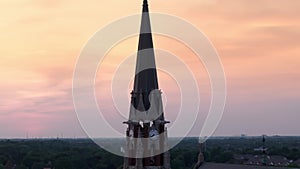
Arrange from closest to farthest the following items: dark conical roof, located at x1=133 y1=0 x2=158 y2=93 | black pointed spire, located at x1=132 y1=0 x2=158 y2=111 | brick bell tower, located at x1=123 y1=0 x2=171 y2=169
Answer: brick bell tower, located at x1=123 y1=0 x2=171 y2=169 < black pointed spire, located at x1=132 y1=0 x2=158 y2=111 < dark conical roof, located at x1=133 y1=0 x2=158 y2=93

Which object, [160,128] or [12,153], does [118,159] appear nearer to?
[12,153]

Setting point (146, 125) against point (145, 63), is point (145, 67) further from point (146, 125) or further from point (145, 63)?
point (146, 125)

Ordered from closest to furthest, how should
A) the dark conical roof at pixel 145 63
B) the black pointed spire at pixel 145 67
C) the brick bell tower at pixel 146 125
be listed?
the brick bell tower at pixel 146 125, the black pointed spire at pixel 145 67, the dark conical roof at pixel 145 63

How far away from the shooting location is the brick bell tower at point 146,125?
31375mm

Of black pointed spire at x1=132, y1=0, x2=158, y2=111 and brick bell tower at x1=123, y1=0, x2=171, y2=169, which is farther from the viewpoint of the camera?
black pointed spire at x1=132, y1=0, x2=158, y2=111

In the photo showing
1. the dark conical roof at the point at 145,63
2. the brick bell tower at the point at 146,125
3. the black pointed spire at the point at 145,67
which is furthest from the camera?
the dark conical roof at the point at 145,63

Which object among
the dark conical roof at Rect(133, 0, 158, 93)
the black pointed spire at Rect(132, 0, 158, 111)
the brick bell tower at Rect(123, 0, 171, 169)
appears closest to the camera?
the brick bell tower at Rect(123, 0, 171, 169)

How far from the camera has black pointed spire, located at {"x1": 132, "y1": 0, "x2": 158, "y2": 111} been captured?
104ft

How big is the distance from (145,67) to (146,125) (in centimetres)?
310

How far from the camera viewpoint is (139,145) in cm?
3134

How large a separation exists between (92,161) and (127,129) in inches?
3000

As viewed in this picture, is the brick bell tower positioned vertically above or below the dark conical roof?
below

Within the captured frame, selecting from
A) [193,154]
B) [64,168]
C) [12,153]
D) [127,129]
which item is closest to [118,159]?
[64,168]

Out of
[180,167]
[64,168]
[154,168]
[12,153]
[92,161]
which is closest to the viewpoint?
[154,168]
